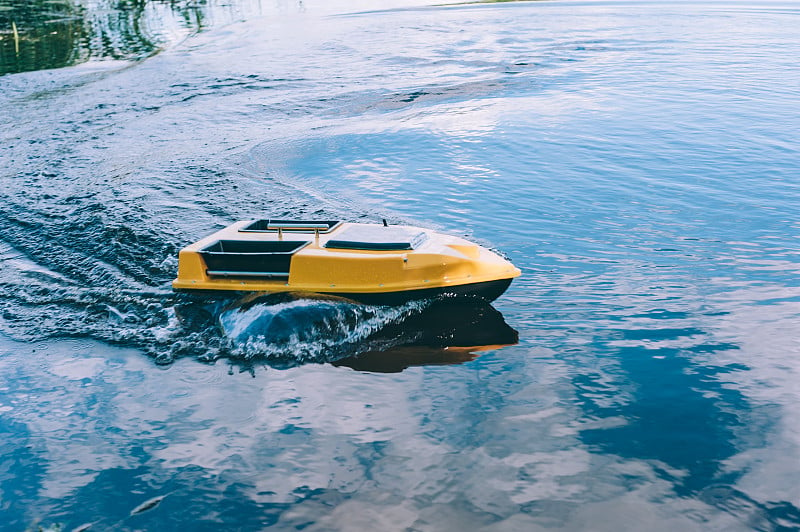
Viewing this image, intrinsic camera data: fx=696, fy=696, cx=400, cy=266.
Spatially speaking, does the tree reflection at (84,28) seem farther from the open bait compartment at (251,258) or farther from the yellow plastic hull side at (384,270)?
the yellow plastic hull side at (384,270)

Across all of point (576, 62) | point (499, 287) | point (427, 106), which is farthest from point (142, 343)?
point (576, 62)

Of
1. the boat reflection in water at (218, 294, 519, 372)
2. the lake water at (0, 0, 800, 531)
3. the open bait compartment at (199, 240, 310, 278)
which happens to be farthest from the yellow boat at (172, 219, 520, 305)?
the lake water at (0, 0, 800, 531)

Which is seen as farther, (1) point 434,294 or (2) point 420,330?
(2) point 420,330

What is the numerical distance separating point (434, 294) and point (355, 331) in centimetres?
114

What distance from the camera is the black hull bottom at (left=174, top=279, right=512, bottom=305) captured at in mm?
8359

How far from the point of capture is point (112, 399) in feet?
25.2

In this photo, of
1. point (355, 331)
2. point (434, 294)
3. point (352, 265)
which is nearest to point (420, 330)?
point (434, 294)

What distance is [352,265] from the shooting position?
27.5ft

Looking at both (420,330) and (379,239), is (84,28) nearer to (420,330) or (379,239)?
(379,239)

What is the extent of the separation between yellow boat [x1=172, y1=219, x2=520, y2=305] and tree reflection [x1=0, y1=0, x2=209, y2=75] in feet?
82.5

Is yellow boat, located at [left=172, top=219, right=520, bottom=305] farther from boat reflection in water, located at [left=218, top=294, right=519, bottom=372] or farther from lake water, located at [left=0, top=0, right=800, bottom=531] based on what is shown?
lake water, located at [left=0, top=0, right=800, bottom=531]

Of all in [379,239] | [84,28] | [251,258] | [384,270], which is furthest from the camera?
[84,28]

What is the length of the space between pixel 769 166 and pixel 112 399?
14.3m

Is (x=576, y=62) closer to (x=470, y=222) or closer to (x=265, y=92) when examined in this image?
(x=265, y=92)
